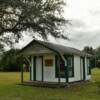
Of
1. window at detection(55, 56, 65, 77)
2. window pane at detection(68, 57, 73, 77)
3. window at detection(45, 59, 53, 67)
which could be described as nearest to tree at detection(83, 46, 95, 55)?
window pane at detection(68, 57, 73, 77)

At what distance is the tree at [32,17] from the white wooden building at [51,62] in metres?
2.38

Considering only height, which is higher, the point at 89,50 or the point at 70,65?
the point at 89,50

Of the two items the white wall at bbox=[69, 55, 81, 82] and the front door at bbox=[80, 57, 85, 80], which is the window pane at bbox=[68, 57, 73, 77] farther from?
the front door at bbox=[80, 57, 85, 80]

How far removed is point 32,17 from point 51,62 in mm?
6681

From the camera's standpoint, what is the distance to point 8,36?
1003 inches

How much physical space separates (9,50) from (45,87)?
4.89 meters

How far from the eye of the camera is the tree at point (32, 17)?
896 inches

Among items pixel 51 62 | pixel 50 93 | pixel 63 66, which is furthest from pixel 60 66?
pixel 50 93

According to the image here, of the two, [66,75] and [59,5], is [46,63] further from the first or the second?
[59,5]

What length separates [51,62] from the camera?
95.0 ft

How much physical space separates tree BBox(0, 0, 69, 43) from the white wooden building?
2377 mm

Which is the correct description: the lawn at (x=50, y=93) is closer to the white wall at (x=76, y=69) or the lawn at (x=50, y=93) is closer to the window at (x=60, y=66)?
the window at (x=60, y=66)

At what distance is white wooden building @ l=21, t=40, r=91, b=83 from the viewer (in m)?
27.4

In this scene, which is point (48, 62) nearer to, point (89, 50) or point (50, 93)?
point (50, 93)
